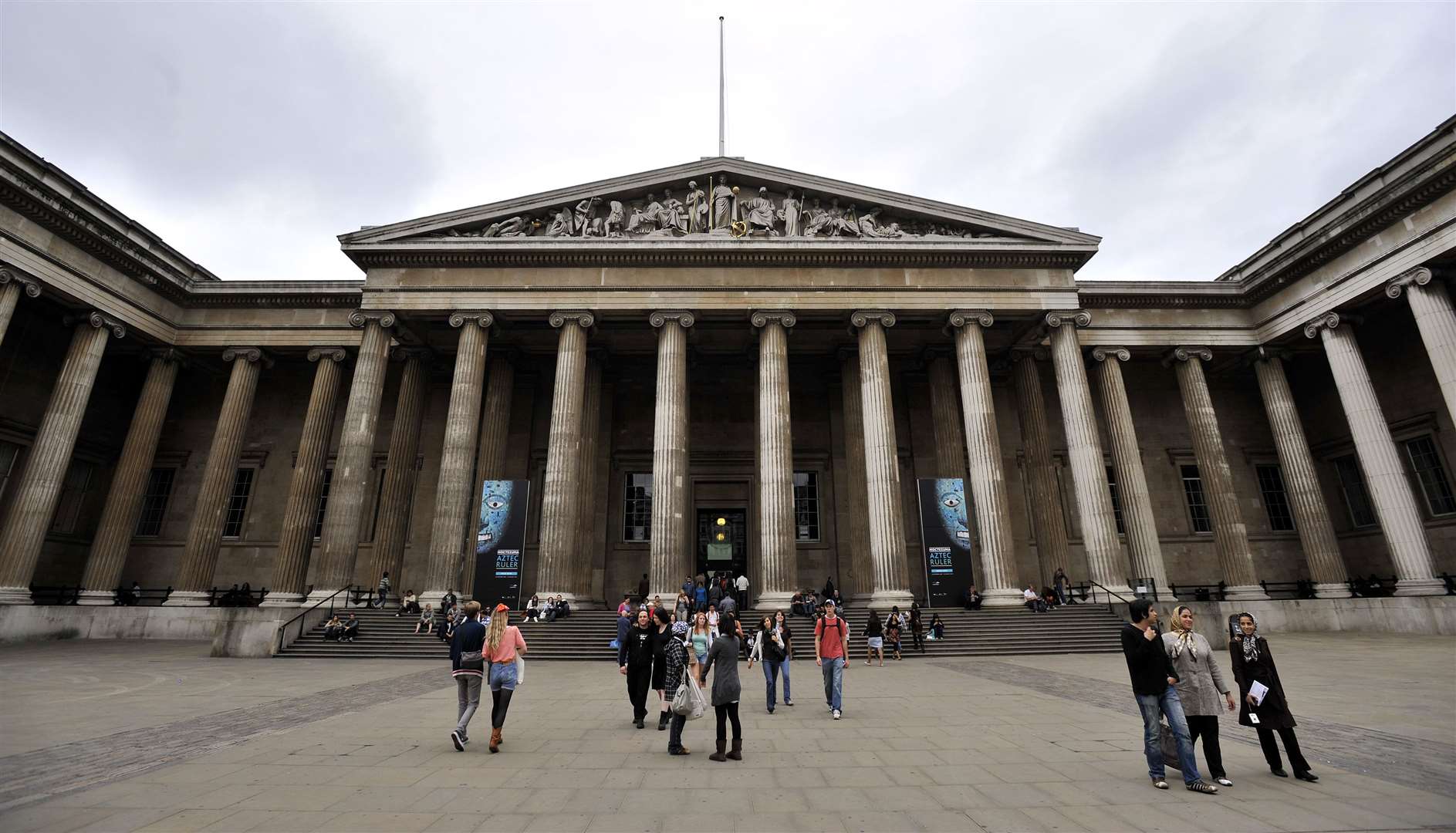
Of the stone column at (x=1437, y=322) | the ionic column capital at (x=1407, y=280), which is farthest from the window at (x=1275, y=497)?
the ionic column capital at (x=1407, y=280)

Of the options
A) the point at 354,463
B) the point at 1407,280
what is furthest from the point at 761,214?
the point at 1407,280

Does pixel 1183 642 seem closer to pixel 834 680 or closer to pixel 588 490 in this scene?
pixel 834 680

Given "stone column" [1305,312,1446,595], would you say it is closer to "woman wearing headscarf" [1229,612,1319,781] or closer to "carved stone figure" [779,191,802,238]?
"carved stone figure" [779,191,802,238]

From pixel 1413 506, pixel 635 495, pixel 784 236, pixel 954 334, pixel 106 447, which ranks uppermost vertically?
pixel 784 236

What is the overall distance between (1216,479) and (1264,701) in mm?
21118

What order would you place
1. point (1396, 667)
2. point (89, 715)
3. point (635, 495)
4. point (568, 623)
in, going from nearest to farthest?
point (89, 715), point (1396, 667), point (568, 623), point (635, 495)

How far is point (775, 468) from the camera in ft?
66.3

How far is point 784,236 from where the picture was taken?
22.2m

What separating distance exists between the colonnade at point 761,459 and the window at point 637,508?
3566 millimetres

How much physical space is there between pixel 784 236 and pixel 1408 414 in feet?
74.9

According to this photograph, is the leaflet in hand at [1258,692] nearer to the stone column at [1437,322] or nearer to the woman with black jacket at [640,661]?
the woman with black jacket at [640,661]

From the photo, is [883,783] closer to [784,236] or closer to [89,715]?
[89,715]

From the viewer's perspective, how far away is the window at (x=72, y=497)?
23.8m

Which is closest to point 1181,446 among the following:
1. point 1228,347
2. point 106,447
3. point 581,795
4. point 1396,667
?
point 1228,347
